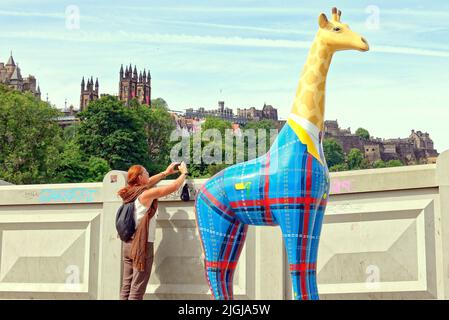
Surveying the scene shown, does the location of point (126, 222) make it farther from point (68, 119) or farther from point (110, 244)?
point (68, 119)

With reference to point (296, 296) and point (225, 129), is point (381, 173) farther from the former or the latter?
point (225, 129)

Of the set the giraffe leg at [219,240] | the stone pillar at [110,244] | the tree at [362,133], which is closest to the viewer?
the giraffe leg at [219,240]

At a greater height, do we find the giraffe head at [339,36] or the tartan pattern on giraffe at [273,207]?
the giraffe head at [339,36]

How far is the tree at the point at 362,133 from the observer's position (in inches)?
7280

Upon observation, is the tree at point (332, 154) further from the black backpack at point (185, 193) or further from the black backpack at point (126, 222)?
the black backpack at point (126, 222)

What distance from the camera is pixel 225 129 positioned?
10369cm

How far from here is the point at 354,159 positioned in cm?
15625

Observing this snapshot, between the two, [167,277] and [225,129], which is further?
[225,129]

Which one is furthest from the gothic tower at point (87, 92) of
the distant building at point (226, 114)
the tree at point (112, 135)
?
the tree at point (112, 135)

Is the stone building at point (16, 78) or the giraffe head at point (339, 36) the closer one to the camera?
the giraffe head at point (339, 36)

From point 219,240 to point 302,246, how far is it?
966 millimetres

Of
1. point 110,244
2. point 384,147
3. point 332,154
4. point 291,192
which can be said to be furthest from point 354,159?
point 291,192
